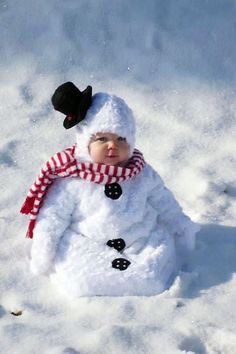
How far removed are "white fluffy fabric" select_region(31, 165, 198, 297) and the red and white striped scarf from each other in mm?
33

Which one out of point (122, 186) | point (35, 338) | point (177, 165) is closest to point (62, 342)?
point (35, 338)

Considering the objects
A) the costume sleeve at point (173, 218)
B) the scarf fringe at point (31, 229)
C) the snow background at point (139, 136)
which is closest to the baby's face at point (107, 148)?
the costume sleeve at point (173, 218)

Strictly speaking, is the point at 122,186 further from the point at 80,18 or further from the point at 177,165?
the point at 80,18

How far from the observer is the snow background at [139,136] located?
2627 millimetres

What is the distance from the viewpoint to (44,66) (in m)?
4.35

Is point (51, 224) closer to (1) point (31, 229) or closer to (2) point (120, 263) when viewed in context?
(1) point (31, 229)

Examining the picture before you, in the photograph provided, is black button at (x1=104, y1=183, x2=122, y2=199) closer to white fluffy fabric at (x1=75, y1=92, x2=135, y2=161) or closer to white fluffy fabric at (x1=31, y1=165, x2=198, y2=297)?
white fluffy fabric at (x1=31, y1=165, x2=198, y2=297)

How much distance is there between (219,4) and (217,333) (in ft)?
8.54

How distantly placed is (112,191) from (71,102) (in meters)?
0.39

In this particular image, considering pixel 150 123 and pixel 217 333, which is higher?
pixel 150 123

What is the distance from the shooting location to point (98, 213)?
287 cm

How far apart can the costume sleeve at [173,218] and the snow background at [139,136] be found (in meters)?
0.08

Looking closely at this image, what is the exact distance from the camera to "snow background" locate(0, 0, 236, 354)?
263 cm

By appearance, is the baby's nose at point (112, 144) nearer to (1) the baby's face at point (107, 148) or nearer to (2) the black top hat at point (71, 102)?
(1) the baby's face at point (107, 148)
